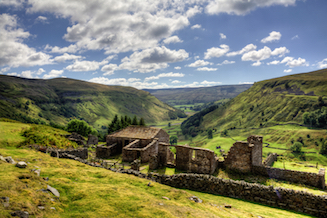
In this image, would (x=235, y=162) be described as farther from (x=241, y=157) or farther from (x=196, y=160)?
(x=196, y=160)

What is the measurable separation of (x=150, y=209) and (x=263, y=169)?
16248 millimetres

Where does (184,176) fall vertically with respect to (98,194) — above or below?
below

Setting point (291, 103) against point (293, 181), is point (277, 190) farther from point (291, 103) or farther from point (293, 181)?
point (291, 103)

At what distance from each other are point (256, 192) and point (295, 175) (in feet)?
23.6

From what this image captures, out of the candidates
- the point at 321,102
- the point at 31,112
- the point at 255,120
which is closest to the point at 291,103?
the point at 321,102

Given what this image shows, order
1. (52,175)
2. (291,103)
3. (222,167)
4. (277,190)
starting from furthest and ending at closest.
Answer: (291,103) < (222,167) < (277,190) < (52,175)

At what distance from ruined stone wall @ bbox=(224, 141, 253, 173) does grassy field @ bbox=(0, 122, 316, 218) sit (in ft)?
19.8

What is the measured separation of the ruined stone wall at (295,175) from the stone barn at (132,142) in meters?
14.0

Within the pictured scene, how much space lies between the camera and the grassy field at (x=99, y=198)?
27.3 ft

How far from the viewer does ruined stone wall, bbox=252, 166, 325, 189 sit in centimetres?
1766

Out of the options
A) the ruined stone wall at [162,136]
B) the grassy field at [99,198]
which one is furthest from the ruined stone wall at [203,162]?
the ruined stone wall at [162,136]

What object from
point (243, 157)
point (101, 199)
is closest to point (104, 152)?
point (101, 199)

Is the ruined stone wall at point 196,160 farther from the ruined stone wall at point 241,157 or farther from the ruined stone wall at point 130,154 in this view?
the ruined stone wall at point 130,154

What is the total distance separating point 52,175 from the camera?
12.8 meters
